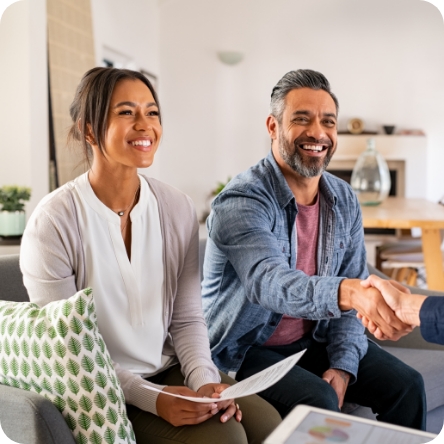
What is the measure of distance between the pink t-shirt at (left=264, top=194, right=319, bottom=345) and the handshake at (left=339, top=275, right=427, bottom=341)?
14.3 inches

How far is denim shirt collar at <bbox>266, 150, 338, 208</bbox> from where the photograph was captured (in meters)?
1.69

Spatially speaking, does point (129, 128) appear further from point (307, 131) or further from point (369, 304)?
point (369, 304)

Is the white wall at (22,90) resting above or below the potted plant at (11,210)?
above

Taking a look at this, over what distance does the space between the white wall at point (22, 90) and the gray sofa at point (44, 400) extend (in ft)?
6.42

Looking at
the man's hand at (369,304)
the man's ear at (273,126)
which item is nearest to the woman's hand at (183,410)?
the man's hand at (369,304)

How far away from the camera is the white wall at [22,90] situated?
A: 362cm

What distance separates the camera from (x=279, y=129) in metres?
1.82

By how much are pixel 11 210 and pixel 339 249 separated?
1.88m

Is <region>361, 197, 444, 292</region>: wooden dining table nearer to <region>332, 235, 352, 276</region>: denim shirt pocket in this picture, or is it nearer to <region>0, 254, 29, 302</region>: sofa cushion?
<region>332, 235, 352, 276</region>: denim shirt pocket

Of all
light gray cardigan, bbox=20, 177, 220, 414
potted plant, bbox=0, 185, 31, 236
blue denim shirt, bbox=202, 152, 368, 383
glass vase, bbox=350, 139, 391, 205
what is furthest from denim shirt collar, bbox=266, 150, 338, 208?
glass vase, bbox=350, 139, 391, 205

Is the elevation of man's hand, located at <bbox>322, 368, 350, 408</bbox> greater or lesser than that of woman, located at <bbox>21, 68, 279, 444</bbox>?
lesser

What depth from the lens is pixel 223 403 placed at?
1.33m

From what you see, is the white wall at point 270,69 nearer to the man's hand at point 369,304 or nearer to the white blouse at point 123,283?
the white blouse at point 123,283

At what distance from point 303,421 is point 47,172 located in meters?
3.28
